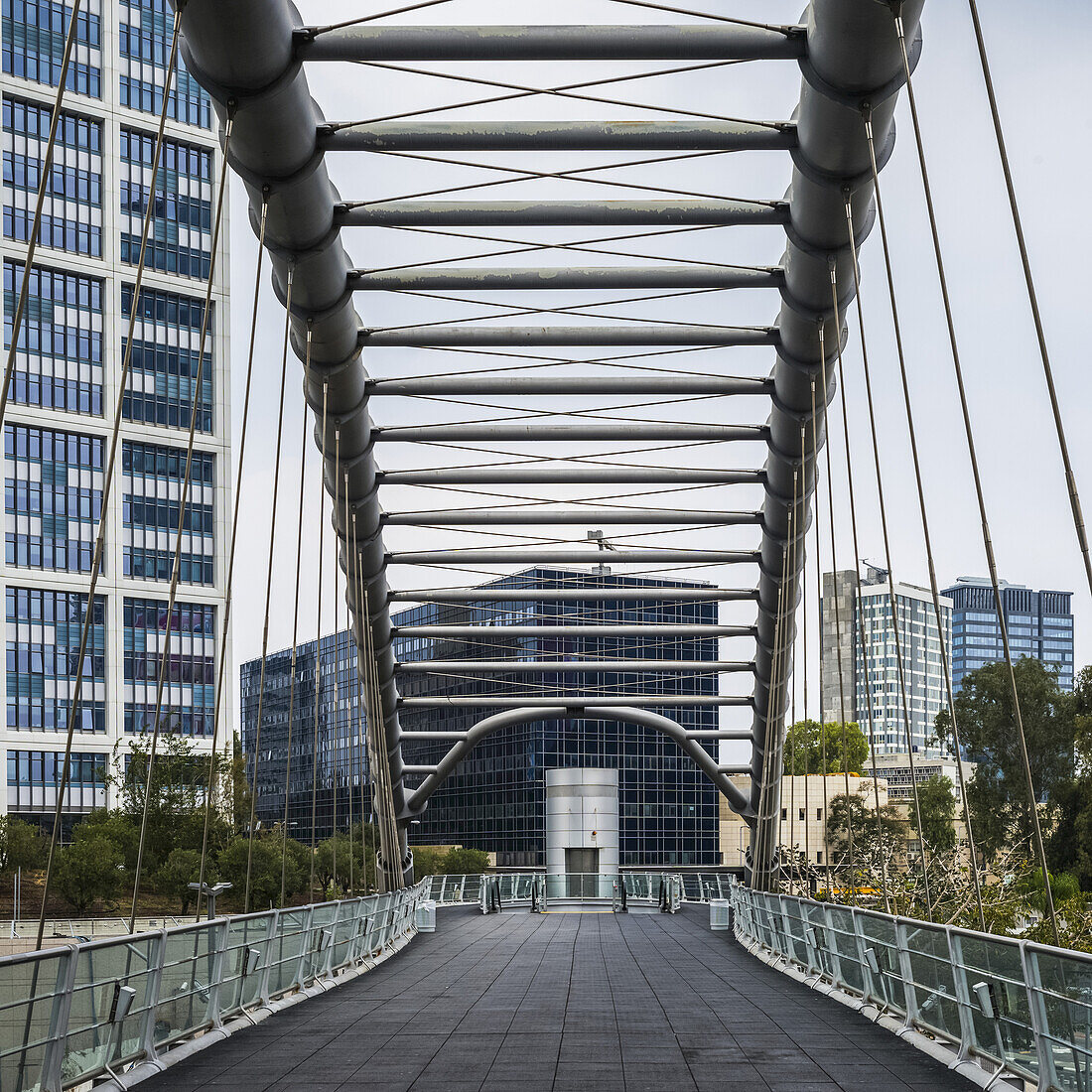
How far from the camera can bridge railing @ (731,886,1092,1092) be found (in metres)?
7.98

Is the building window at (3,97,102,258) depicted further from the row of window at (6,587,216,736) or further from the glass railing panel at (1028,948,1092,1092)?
the glass railing panel at (1028,948,1092,1092)

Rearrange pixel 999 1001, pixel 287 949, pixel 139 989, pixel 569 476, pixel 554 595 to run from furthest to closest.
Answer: pixel 554 595 → pixel 569 476 → pixel 287 949 → pixel 139 989 → pixel 999 1001

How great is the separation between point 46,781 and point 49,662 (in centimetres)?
550

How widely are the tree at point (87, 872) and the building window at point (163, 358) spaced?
28.9m

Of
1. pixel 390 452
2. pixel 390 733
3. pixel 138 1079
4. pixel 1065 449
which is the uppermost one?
pixel 390 452

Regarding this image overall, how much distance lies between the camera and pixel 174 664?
7681cm

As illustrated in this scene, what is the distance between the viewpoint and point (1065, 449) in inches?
347

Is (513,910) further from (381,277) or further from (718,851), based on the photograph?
(718,851)

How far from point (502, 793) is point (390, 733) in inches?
2079

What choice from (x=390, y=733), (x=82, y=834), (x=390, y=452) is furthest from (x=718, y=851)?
(x=390, y=452)


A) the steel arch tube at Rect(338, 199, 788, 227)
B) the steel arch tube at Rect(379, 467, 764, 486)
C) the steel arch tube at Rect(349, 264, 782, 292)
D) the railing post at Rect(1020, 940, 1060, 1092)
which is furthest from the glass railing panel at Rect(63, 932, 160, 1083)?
the steel arch tube at Rect(379, 467, 764, 486)

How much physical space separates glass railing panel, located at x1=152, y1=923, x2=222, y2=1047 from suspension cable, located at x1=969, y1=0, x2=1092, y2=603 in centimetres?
677

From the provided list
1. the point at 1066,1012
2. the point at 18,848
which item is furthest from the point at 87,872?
the point at 1066,1012

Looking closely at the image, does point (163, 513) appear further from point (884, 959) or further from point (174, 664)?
point (884, 959)
